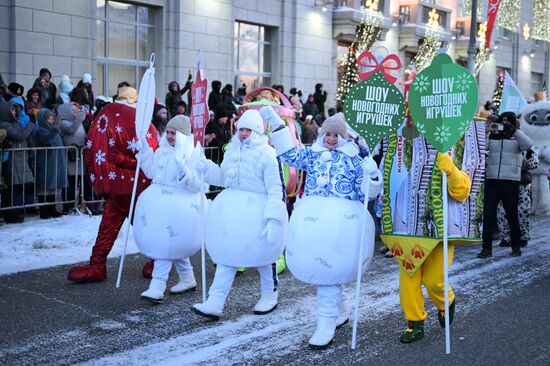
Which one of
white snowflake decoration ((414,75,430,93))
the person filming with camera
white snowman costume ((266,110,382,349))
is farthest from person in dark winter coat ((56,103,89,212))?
white snowflake decoration ((414,75,430,93))

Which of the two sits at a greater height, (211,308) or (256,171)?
(256,171)

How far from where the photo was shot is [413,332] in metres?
5.90

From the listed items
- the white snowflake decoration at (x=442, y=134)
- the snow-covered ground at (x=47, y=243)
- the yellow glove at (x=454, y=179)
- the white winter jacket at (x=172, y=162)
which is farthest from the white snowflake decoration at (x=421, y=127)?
the snow-covered ground at (x=47, y=243)

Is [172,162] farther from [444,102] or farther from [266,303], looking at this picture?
[444,102]

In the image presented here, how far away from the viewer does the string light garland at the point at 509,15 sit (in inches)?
1342

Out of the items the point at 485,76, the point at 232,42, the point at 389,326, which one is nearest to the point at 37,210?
the point at 389,326

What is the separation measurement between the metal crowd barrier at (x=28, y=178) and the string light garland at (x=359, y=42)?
14.0m

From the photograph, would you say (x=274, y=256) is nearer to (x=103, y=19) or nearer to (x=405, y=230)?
(x=405, y=230)

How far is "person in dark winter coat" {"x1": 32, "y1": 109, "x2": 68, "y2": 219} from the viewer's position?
1077 cm

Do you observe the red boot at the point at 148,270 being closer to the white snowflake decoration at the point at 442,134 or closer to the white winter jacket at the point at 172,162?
the white winter jacket at the point at 172,162

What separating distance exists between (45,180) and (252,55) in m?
11.0

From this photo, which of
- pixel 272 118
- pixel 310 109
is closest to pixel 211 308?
pixel 272 118

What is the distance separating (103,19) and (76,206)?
6543 mm

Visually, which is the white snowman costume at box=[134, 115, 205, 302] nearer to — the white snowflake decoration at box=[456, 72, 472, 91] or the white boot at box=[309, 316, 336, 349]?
the white boot at box=[309, 316, 336, 349]
